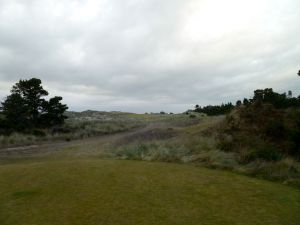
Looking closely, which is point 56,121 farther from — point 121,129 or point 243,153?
point 243,153

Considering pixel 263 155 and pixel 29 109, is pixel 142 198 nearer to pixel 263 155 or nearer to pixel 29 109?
pixel 263 155

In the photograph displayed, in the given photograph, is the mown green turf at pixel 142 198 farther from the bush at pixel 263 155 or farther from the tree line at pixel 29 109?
the tree line at pixel 29 109

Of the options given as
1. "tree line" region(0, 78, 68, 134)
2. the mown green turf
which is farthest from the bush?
"tree line" region(0, 78, 68, 134)

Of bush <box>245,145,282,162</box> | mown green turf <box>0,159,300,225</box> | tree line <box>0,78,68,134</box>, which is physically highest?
tree line <box>0,78,68,134</box>

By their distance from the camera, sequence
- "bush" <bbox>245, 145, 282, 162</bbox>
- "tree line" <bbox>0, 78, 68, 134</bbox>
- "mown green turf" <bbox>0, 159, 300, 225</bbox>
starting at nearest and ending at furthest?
"mown green turf" <bbox>0, 159, 300, 225</bbox> < "bush" <bbox>245, 145, 282, 162</bbox> < "tree line" <bbox>0, 78, 68, 134</bbox>

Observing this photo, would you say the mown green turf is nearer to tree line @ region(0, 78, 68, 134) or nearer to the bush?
the bush

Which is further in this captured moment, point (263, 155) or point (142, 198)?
point (263, 155)

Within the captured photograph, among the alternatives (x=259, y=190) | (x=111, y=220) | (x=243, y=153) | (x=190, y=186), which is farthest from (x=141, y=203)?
(x=243, y=153)

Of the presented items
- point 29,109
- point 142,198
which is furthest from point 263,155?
point 29,109

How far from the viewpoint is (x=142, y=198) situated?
25.1ft

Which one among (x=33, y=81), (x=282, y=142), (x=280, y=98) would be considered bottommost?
(x=282, y=142)

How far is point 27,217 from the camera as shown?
6.71 m

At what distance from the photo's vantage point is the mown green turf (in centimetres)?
640

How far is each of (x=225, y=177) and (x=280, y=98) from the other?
13.8m
